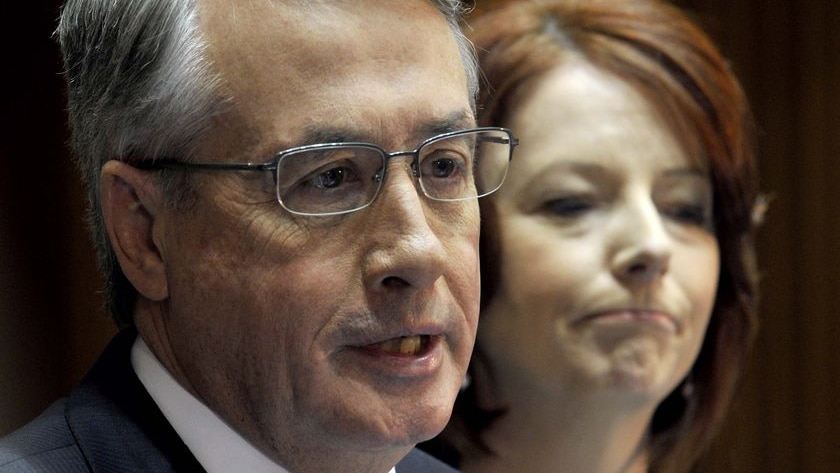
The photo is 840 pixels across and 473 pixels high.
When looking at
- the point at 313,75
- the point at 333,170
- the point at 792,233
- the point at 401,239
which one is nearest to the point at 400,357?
the point at 401,239

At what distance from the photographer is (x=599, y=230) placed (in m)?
2.35

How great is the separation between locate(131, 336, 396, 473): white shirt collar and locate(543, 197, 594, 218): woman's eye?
2.84ft

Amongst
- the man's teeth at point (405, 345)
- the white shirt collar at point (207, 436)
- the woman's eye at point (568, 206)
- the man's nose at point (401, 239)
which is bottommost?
the woman's eye at point (568, 206)

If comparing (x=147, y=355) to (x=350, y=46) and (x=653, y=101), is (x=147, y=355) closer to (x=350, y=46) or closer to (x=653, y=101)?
→ (x=350, y=46)

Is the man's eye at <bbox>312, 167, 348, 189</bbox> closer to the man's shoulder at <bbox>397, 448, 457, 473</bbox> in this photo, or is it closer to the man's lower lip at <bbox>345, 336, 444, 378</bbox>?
the man's lower lip at <bbox>345, 336, 444, 378</bbox>

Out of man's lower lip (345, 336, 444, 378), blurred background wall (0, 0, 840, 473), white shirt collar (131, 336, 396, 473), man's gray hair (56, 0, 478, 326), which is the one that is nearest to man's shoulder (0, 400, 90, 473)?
white shirt collar (131, 336, 396, 473)

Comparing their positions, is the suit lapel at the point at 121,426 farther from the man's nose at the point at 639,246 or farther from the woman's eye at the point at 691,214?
the woman's eye at the point at 691,214

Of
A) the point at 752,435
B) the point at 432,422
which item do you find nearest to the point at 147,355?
the point at 432,422

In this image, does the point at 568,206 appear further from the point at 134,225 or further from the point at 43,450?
the point at 43,450

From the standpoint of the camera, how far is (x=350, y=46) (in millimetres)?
1649

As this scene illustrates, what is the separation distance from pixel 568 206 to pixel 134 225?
0.93 meters

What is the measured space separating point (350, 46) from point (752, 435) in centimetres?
203

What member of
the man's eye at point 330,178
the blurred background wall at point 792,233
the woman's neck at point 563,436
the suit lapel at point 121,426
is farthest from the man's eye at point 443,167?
the blurred background wall at point 792,233

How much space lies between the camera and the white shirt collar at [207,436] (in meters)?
1.71
